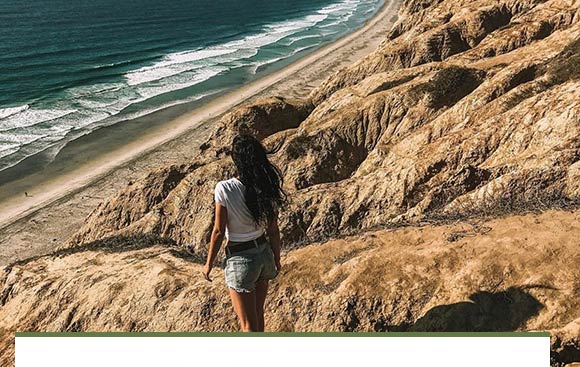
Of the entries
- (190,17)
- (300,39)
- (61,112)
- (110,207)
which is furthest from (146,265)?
(190,17)

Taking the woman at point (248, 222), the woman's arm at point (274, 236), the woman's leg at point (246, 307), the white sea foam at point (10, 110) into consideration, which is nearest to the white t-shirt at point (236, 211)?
the woman at point (248, 222)

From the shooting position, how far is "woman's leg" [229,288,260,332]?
690 centimetres

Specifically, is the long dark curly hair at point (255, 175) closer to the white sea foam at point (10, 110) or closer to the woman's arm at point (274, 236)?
the woman's arm at point (274, 236)

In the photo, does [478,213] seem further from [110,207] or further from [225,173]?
[110,207]

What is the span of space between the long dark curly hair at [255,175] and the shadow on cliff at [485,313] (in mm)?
3836

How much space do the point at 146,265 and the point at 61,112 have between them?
4137cm

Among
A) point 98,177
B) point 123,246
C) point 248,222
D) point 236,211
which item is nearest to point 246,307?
point 248,222

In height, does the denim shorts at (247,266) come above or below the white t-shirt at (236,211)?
below

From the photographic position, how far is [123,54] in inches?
2729

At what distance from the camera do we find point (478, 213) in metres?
12.0

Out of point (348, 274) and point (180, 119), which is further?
point (180, 119)

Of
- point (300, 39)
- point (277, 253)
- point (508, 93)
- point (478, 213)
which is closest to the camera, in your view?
point (277, 253)

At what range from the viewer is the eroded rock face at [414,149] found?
14.3 m

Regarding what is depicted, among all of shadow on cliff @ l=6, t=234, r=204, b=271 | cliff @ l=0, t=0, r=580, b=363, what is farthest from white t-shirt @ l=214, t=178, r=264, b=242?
shadow on cliff @ l=6, t=234, r=204, b=271
